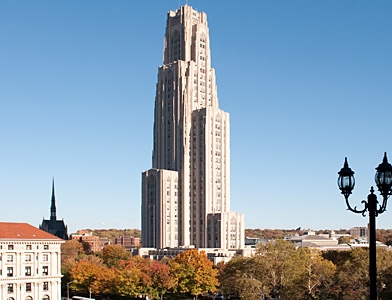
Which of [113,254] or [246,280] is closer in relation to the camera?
[246,280]

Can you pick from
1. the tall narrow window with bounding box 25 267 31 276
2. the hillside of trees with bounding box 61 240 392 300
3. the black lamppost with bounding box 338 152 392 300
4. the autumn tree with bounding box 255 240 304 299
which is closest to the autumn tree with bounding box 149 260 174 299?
the hillside of trees with bounding box 61 240 392 300

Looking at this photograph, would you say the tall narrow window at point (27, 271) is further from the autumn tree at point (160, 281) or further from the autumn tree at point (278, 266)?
the autumn tree at point (278, 266)

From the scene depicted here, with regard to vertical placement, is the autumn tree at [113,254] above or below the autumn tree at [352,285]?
below

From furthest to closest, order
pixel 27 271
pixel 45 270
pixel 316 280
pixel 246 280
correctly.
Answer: pixel 45 270, pixel 27 271, pixel 316 280, pixel 246 280

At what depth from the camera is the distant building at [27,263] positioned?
109 meters

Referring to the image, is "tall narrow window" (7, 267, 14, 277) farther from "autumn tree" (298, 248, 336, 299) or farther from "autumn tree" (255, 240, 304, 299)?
"autumn tree" (298, 248, 336, 299)

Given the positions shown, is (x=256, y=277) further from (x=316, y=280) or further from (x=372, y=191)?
(x=372, y=191)

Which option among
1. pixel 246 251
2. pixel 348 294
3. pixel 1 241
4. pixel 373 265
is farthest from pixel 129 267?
pixel 373 265

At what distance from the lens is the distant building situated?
109m

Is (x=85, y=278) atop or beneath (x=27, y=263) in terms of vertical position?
beneath

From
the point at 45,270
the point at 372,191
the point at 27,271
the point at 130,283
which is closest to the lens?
the point at 372,191

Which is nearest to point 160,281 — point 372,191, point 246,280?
point 246,280

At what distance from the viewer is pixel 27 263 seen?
112 metres

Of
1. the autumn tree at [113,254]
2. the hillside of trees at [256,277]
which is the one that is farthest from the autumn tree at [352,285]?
the autumn tree at [113,254]
